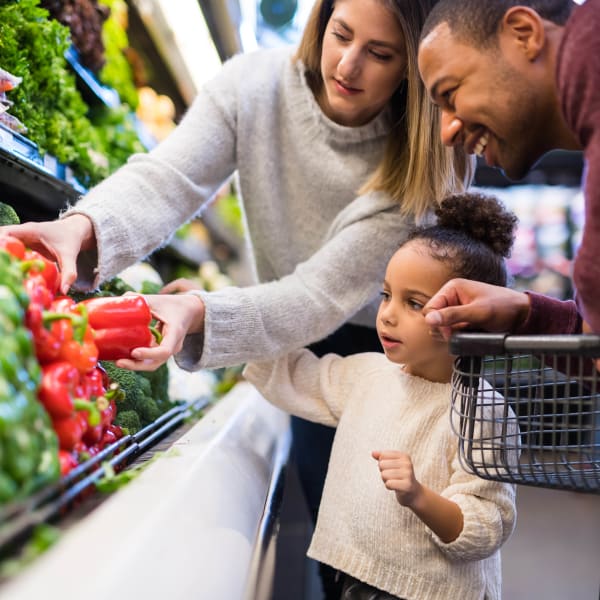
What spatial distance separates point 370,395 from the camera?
1.66 meters

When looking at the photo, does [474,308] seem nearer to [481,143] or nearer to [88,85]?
[481,143]

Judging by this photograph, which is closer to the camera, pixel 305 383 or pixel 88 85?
pixel 305 383

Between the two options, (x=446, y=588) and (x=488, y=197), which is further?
(x=488, y=197)

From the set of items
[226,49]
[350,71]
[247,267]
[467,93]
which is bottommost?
A: [247,267]

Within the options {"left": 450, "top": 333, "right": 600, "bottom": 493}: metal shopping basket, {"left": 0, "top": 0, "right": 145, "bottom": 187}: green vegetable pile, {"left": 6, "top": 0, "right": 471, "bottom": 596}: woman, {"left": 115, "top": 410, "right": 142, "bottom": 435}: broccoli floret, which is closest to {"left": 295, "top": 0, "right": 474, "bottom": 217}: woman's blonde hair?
{"left": 6, "top": 0, "right": 471, "bottom": 596}: woman

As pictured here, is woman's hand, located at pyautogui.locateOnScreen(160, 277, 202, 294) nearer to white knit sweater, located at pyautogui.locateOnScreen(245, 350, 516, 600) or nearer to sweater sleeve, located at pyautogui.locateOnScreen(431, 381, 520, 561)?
white knit sweater, located at pyautogui.locateOnScreen(245, 350, 516, 600)

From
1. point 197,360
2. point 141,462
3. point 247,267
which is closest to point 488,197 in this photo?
point 197,360

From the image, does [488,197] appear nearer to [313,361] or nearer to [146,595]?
[313,361]

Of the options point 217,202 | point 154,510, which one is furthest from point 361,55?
point 217,202

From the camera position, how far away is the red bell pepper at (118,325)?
1.22 m

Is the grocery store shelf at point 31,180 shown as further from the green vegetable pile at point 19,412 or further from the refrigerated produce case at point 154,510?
the green vegetable pile at point 19,412

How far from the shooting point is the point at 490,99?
1.14 m

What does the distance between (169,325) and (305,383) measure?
588 mm

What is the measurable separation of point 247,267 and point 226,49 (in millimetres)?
2929
